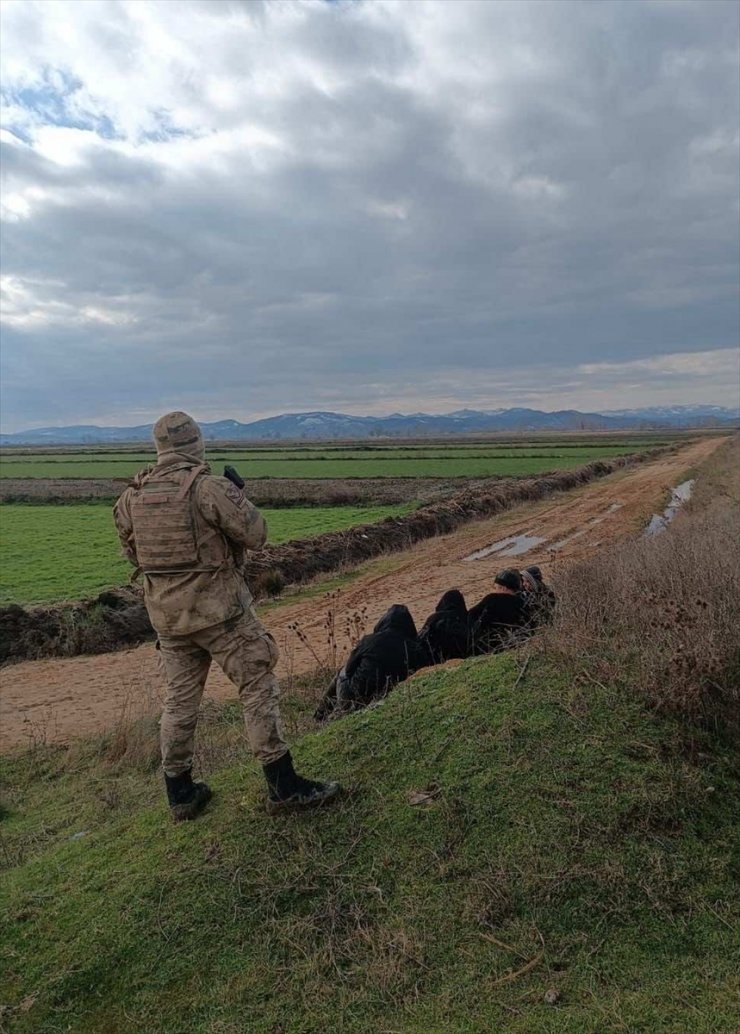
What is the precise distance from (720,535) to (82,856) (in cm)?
683

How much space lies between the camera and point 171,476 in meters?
4.29

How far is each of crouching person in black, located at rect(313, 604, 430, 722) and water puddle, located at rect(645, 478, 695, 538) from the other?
11.9 m

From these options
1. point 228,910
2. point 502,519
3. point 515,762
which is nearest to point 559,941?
point 515,762

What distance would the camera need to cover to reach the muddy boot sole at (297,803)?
13.6 feet

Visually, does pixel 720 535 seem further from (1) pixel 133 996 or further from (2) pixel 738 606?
(1) pixel 133 996

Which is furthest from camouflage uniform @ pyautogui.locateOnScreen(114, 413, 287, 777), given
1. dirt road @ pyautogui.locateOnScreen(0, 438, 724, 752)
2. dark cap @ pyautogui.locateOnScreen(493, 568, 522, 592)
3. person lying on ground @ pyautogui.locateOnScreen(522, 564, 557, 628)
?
dark cap @ pyautogui.locateOnScreen(493, 568, 522, 592)

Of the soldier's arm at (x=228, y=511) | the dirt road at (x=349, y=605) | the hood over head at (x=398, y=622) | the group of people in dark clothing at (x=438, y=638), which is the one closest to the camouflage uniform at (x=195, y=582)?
the soldier's arm at (x=228, y=511)

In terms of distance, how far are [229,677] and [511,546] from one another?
17245mm

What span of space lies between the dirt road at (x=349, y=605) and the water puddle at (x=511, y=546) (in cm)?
3

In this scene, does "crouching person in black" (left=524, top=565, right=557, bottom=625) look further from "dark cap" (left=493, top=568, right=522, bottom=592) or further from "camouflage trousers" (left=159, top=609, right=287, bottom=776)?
"camouflage trousers" (left=159, top=609, right=287, bottom=776)

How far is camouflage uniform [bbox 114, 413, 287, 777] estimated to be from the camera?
4172mm

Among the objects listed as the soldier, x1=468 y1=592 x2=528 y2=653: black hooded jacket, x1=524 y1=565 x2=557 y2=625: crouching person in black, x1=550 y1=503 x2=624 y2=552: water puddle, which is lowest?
x1=550 y1=503 x2=624 y2=552: water puddle

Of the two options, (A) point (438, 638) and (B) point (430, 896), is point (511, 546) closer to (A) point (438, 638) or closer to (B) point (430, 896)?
(A) point (438, 638)

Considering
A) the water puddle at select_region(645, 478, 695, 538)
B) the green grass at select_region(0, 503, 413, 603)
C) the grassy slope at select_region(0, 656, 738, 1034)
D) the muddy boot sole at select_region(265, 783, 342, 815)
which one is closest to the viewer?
the grassy slope at select_region(0, 656, 738, 1034)
